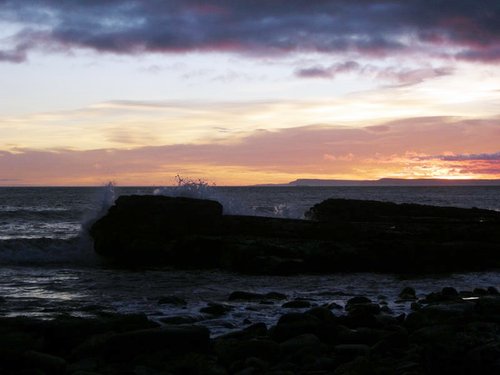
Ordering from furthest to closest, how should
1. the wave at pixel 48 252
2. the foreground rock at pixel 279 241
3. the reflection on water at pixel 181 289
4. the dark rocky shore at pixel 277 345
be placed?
the wave at pixel 48 252 < the foreground rock at pixel 279 241 < the reflection on water at pixel 181 289 < the dark rocky shore at pixel 277 345

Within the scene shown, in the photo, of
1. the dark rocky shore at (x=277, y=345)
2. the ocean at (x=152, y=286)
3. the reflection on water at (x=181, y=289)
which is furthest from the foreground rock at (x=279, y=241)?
the dark rocky shore at (x=277, y=345)

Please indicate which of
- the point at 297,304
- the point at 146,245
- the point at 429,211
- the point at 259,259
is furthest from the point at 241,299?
the point at 429,211

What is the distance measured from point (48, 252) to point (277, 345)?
17599mm

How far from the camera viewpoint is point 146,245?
22203 mm

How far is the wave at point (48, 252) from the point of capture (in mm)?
23328

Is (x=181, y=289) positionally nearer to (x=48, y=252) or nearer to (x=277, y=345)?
(x=277, y=345)

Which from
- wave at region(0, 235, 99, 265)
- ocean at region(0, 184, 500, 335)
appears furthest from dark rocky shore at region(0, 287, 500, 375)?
wave at region(0, 235, 99, 265)

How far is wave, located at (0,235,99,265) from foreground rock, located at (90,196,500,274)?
3.13 feet

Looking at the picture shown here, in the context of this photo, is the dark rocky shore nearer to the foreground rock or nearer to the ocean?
the ocean

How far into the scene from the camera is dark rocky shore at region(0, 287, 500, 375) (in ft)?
25.8

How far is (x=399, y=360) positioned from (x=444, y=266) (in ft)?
42.6

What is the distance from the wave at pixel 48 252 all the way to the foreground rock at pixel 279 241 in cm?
95

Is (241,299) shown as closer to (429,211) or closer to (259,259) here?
(259,259)

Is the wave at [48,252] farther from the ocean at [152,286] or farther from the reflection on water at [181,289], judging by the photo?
the reflection on water at [181,289]
